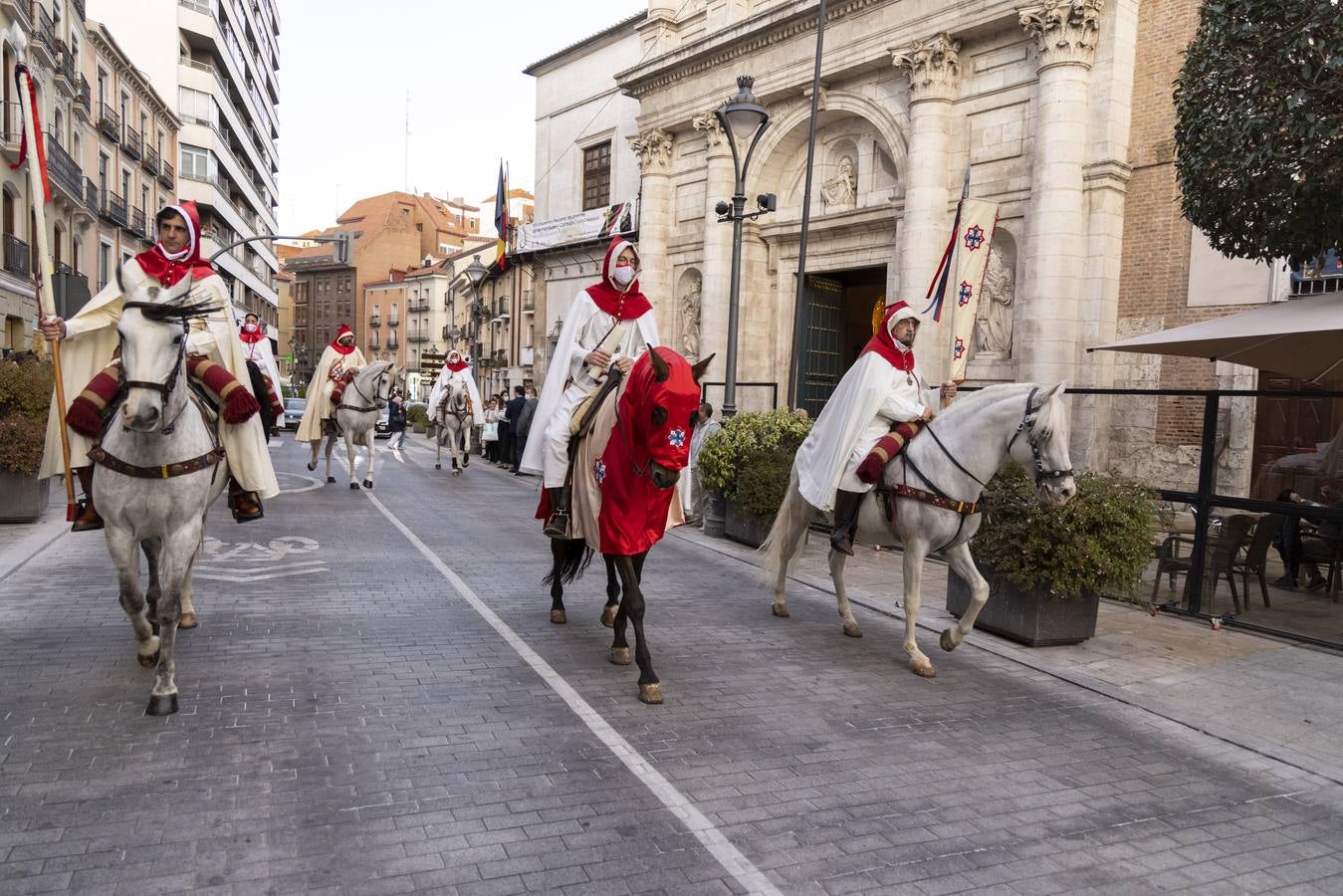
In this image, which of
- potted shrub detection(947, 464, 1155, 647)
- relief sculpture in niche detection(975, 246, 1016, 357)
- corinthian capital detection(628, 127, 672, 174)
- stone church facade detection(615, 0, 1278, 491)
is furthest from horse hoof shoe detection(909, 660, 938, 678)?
corinthian capital detection(628, 127, 672, 174)

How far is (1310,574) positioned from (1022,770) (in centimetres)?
765

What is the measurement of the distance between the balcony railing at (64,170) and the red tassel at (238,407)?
25388 millimetres

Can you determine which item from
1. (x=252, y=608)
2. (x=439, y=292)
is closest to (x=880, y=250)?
(x=252, y=608)

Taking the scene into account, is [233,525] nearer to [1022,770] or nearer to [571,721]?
[571,721]

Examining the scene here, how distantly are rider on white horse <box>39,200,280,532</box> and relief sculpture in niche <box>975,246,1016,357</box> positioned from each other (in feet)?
46.3

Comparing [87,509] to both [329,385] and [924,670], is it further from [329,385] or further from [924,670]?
[329,385]

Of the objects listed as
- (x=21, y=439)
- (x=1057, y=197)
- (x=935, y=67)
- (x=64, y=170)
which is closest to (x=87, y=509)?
(x=21, y=439)

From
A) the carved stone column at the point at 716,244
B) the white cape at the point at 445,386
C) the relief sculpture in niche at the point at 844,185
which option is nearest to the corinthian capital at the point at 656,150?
the carved stone column at the point at 716,244

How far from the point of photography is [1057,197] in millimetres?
15875

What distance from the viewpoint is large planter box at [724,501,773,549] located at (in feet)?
38.5

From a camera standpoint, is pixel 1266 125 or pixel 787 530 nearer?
pixel 787 530

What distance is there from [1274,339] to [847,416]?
5.23m

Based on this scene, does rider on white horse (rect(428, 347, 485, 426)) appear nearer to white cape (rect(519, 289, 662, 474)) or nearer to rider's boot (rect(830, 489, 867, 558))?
white cape (rect(519, 289, 662, 474))

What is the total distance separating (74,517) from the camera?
5660 mm
